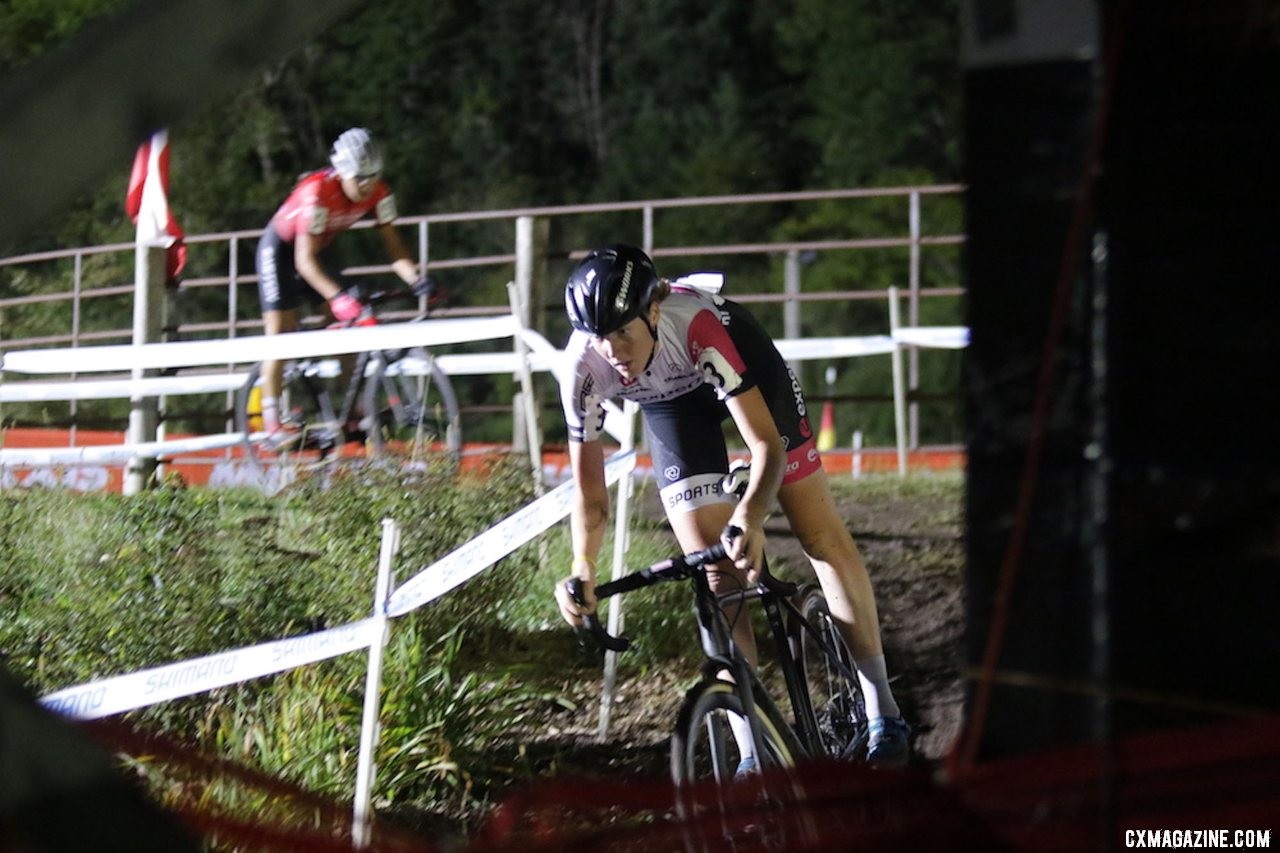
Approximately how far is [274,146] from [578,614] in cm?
3086

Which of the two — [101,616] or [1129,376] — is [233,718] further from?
[1129,376]

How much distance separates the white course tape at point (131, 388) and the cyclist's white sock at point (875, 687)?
5.76m

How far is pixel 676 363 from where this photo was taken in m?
4.65

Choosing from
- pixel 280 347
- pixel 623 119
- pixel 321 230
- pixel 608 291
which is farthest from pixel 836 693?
pixel 623 119

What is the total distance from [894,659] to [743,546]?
345 centimetres

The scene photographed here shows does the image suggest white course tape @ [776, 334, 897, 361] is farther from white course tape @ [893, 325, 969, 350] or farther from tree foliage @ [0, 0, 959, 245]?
tree foliage @ [0, 0, 959, 245]

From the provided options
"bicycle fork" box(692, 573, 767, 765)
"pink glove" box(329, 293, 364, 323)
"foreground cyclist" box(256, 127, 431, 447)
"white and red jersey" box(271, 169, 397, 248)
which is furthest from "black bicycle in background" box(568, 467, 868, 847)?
"white and red jersey" box(271, 169, 397, 248)

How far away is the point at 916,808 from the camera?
7.29 feet

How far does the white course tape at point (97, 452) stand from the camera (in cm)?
771

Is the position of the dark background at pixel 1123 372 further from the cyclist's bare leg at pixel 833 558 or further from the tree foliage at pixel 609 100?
Answer: the tree foliage at pixel 609 100

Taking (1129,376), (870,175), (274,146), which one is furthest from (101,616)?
(870,175)

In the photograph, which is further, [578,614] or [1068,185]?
[578,614]

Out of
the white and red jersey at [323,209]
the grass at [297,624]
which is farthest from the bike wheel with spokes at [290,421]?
the grass at [297,624]

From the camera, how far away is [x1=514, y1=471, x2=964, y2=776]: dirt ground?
6074mm
